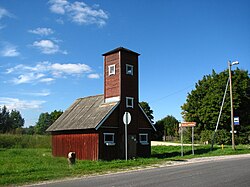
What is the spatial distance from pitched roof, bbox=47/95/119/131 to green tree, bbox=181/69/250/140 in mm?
27448

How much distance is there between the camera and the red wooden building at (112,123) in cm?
2697

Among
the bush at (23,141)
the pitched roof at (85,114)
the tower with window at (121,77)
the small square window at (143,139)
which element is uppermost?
the tower with window at (121,77)

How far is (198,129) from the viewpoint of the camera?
58.6m

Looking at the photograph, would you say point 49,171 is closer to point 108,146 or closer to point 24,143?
point 108,146

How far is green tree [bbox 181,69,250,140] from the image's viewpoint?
5300 centimetres

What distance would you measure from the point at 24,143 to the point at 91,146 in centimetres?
2036

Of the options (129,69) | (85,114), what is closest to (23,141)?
(85,114)

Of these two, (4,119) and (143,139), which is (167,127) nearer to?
(4,119)

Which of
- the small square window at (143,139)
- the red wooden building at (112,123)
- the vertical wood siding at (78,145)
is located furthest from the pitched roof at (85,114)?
the small square window at (143,139)

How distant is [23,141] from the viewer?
4409 centimetres

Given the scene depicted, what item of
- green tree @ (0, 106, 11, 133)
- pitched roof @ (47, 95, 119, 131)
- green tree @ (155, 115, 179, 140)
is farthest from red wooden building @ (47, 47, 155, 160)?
green tree @ (0, 106, 11, 133)

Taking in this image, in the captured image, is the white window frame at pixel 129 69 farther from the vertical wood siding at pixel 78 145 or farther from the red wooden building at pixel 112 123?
the vertical wood siding at pixel 78 145

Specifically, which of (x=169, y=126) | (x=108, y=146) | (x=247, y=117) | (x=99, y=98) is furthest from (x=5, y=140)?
(x=169, y=126)

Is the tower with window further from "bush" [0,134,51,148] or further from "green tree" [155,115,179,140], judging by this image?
"green tree" [155,115,179,140]
